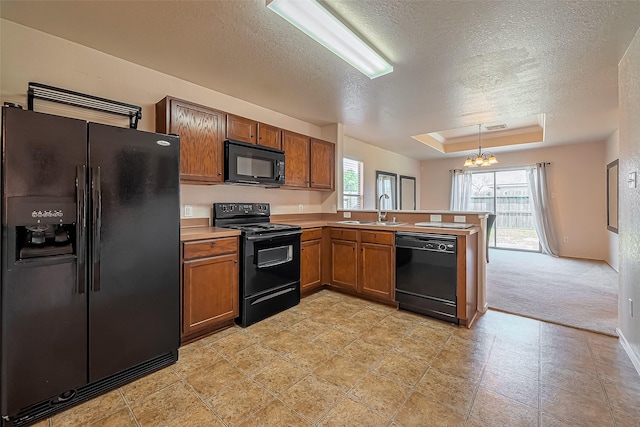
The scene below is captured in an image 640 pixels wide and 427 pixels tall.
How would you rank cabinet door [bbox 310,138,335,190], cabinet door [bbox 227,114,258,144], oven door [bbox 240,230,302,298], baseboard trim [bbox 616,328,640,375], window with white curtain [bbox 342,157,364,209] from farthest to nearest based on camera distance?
window with white curtain [bbox 342,157,364,209]
cabinet door [bbox 310,138,335,190]
cabinet door [bbox 227,114,258,144]
oven door [bbox 240,230,302,298]
baseboard trim [bbox 616,328,640,375]

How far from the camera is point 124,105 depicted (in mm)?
2361

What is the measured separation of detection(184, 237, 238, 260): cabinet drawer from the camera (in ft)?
7.59

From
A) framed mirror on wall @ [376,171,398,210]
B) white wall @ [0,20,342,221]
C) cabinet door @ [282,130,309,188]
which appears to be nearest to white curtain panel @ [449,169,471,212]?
framed mirror on wall @ [376,171,398,210]

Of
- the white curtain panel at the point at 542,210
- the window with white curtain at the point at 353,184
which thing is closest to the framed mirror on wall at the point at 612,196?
the white curtain panel at the point at 542,210

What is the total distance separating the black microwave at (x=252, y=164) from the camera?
2.87 meters

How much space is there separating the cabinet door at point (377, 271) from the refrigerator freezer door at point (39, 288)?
263 centimetres

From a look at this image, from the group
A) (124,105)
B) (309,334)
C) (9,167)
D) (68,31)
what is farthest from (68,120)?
(309,334)

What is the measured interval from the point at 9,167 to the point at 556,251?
8.49 meters

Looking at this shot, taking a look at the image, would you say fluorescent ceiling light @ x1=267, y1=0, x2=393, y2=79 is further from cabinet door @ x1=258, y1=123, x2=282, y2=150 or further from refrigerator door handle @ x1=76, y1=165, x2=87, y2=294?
refrigerator door handle @ x1=76, y1=165, x2=87, y2=294

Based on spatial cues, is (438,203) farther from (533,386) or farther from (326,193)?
(533,386)

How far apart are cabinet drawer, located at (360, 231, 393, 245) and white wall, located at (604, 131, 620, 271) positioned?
468 centimetres

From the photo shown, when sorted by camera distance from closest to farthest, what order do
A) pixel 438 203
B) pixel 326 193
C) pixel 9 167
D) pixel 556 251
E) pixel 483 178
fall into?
pixel 9 167 < pixel 326 193 < pixel 556 251 < pixel 483 178 < pixel 438 203

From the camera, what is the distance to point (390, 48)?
2.27 metres

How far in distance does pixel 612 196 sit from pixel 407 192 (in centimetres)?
391
